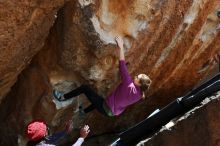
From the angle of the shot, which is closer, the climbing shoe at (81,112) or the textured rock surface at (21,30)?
the textured rock surface at (21,30)

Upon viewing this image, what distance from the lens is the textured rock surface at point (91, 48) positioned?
6.29 m

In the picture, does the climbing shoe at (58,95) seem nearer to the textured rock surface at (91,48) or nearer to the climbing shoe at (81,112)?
the textured rock surface at (91,48)

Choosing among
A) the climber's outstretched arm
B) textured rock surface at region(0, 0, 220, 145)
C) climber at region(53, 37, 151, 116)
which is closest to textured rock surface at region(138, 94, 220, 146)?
climber at region(53, 37, 151, 116)

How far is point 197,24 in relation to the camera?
282 inches

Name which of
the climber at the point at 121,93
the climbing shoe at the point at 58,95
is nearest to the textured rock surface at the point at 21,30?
the climbing shoe at the point at 58,95

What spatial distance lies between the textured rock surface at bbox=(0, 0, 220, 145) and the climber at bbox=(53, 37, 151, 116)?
23 centimetres

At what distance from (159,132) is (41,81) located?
2172 millimetres

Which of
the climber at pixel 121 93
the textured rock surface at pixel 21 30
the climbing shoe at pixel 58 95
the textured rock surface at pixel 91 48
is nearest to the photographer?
the textured rock surface at pixel 21 30

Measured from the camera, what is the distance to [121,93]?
6297 mm

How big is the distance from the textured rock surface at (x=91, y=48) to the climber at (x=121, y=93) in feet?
0.74

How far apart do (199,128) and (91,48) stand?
1.77m

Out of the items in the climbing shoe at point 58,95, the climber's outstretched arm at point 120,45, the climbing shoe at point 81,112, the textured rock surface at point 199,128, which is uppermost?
the climber's outstretched arm at point 120,45

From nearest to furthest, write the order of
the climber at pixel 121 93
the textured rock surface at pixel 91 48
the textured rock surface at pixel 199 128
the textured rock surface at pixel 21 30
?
the textured rock surface at pixel 199 128
the textured rock surface at pixel 21 30
the climber at pixel 121 93
the textured rock surface at pixel 91 48

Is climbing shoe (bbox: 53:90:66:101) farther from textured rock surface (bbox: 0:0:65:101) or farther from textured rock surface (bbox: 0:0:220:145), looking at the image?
textured rock surface (bbox: 0:0:65:101)
